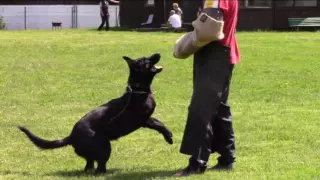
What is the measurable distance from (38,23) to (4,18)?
1887 mm

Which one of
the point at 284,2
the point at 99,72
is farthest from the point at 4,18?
the point at 99,72

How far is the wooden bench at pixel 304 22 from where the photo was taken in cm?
2862

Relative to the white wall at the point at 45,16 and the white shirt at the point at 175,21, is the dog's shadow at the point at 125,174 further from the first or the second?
the white wall at the point at 45,16

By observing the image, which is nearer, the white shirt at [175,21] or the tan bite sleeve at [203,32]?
the tan bite sleeve at [203,32]

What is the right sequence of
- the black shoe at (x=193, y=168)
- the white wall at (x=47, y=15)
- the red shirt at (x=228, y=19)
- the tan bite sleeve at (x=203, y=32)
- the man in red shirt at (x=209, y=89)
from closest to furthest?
the tan bite sleeve at (x=203, y=32), the red shirt at (x=228, y=19), the man in red shirt at (x=209, y=89), the black shoe at (x=193, y=168), the white wall at (x=47, y=15)

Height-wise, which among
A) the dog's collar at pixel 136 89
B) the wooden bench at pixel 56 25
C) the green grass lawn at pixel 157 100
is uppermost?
the dog's collar at pixel 136 89

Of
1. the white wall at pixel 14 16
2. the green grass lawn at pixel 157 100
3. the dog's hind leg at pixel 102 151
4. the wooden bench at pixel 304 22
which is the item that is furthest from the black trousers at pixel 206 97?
the white wall at pixel 14 16

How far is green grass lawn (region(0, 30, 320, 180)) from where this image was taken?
23.5ft

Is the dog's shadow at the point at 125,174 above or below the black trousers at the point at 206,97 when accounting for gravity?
below

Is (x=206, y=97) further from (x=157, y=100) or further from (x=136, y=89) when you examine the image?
(x=157, y=100)

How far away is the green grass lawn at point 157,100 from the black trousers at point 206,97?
0.31 meters

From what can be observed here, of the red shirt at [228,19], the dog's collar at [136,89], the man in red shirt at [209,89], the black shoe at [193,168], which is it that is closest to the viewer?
the red shirt at [228,19]

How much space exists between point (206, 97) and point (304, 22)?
23.7 metres

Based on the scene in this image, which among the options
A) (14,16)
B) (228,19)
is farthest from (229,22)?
(14,16)
